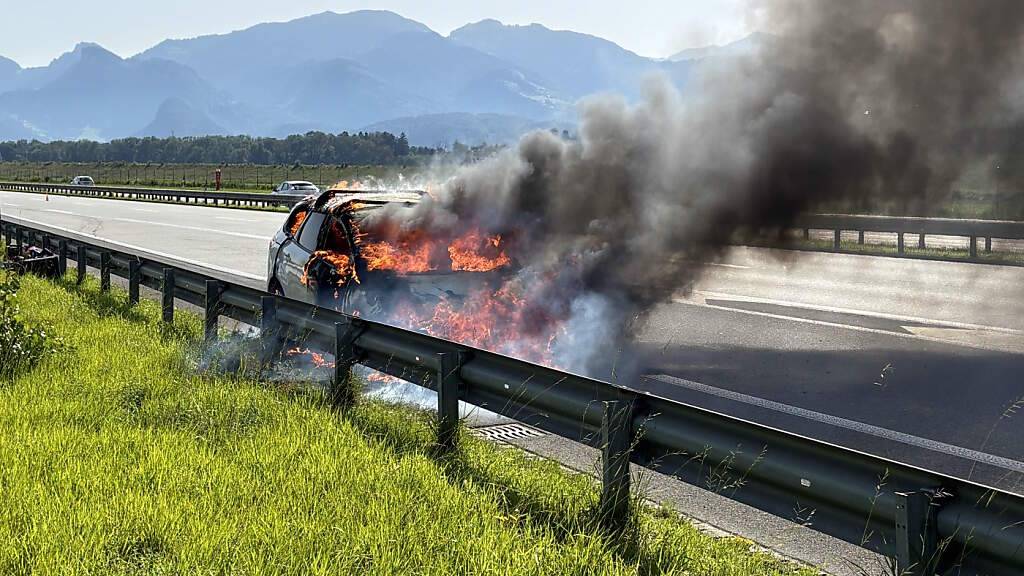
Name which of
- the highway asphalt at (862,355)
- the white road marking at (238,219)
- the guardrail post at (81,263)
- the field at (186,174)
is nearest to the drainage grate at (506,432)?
the highway asphalt at (862,355)

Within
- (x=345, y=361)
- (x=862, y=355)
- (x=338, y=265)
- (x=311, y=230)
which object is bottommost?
(x=862, y=355)

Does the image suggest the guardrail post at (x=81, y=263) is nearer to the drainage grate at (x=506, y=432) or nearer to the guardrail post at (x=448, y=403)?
the drainage grate at (x=506, y=432)

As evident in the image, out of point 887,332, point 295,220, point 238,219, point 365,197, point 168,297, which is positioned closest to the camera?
point 365,197

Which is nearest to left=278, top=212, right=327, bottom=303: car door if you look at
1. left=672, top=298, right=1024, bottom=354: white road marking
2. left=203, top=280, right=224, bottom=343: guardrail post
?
left=203, top=280, right=224, bottom=343: guardrail post

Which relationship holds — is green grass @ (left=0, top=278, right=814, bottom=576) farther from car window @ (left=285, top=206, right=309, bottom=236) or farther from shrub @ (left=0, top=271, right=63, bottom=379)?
car window @ (left=285, top=206, right=309, bottom=236)

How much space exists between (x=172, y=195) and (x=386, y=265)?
49296 mm

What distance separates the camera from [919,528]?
341 centimetres

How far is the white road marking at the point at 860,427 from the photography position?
6.29 metres

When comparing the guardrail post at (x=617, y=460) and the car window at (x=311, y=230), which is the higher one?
the car window at (x=311, y=230)

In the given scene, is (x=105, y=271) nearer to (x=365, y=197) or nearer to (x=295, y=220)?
(x=295, y=220)

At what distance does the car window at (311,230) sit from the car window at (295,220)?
1.35 ft

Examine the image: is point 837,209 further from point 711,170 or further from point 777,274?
point 777,274

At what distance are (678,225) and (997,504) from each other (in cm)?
665

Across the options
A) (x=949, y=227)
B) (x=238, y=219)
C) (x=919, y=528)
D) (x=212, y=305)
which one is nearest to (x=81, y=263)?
(x=212, y=305)
